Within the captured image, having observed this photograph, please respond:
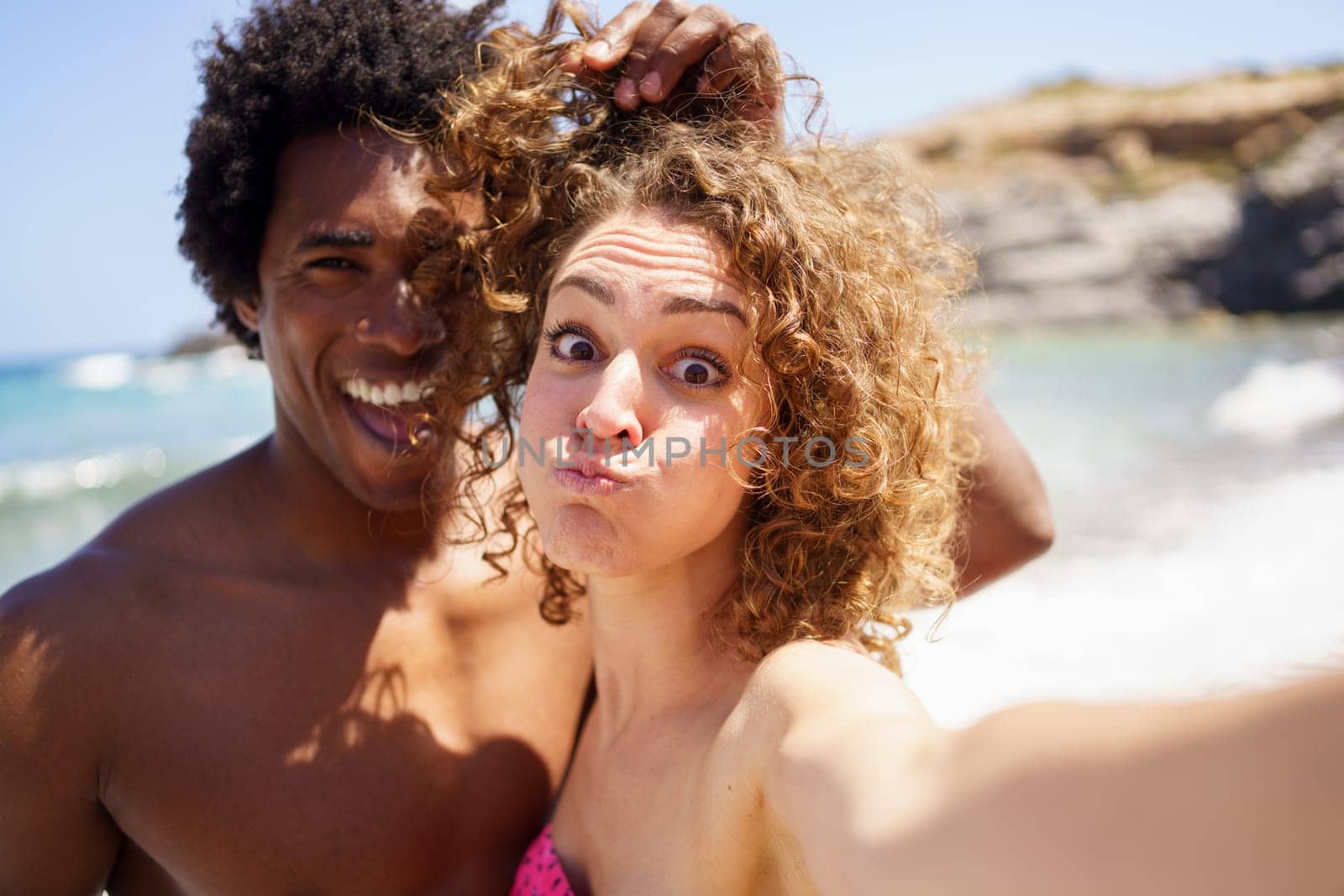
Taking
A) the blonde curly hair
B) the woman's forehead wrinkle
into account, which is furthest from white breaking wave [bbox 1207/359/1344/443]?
the woman's forehead wrinkle

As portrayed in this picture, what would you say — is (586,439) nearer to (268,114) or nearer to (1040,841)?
(1040,841)

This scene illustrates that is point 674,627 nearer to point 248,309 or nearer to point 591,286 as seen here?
point 591,286

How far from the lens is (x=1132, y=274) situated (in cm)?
2939

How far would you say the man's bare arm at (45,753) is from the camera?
233 centimetres

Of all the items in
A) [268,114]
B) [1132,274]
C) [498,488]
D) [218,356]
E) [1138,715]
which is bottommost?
[1138,715]

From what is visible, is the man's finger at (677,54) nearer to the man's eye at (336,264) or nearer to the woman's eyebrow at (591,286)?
the woman's eyebrow at (591,286)

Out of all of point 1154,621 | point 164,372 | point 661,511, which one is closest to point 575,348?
point 661,511

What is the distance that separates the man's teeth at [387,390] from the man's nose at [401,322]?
0.09m

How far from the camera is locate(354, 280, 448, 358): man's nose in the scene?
2.76 m

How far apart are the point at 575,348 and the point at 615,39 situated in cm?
81

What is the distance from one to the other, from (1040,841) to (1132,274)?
31.1m

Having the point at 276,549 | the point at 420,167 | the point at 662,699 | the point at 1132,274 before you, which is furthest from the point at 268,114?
the point at 1132,274

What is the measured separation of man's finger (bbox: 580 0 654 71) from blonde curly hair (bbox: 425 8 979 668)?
0.29ft

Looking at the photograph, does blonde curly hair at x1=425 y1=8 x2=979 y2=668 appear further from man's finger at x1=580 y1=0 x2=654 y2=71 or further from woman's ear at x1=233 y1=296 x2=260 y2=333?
woman's ear at x1=233 y1=296 x2=260 y2=333
